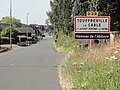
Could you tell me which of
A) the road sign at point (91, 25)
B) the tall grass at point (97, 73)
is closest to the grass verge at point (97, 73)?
the tall grass at point (97, 73)

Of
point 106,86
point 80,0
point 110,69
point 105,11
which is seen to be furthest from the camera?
point 80,0

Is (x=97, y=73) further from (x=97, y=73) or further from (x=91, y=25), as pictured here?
(x=91, y=25)

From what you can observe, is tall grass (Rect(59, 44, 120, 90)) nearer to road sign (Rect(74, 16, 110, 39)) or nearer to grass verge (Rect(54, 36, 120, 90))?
grass verge (Rect(54, 36, 120, 90))

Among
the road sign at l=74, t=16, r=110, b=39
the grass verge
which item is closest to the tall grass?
the grass verge

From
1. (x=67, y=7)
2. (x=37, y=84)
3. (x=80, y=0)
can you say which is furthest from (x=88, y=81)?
(x=67, y=7)

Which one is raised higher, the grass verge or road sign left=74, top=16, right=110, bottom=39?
road sign left=74, top=16, right=110, bottom=39

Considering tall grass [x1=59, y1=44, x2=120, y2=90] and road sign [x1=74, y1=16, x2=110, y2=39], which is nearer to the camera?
tall grass [x1=59, y1=44, x2=120, y2=90]

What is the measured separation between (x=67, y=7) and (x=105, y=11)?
27569mm

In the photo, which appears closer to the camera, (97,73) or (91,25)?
(97,73)

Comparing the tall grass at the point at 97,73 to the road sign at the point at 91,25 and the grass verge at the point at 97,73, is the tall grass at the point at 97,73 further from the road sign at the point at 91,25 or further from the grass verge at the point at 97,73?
the road sign at the point at 91,25

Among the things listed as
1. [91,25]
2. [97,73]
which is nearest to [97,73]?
[97,73]

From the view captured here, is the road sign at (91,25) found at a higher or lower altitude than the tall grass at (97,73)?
higher

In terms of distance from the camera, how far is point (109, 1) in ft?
104

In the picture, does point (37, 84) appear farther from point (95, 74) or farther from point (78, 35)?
point (95, 74)
